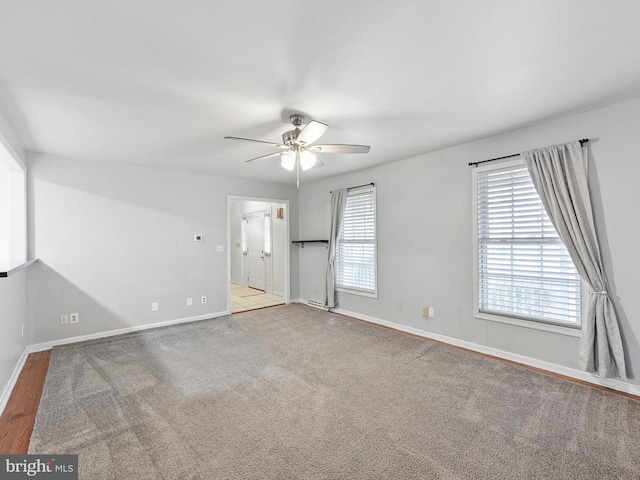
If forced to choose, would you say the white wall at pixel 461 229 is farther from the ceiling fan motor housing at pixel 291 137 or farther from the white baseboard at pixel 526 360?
the ceiling fan motor housing at pixel 291 137

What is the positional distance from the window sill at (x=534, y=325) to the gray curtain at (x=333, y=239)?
8.07 feet

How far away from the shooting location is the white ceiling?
151 centimetres

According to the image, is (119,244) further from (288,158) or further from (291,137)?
(291,137)

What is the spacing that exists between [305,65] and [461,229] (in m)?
2.69

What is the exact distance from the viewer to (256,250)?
8.03 metres

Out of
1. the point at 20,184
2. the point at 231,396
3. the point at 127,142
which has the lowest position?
the point at 231,396

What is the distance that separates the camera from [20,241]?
3.48 meters

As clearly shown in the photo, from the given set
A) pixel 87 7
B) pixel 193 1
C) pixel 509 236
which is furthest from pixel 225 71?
pixel 509 236

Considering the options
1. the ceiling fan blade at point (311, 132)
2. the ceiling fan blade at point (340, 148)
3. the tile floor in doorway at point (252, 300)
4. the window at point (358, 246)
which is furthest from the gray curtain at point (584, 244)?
the tile floor in doorway at point (252, 300)

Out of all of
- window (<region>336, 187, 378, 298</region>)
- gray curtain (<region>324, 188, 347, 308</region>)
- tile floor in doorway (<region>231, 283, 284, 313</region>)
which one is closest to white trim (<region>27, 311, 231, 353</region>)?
tile floor in doorway (<region>231, 283, 284, 313</region>)

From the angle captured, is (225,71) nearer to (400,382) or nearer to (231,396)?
(231,396)

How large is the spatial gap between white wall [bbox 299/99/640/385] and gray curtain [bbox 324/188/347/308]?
0.60ft

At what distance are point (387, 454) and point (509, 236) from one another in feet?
8.38

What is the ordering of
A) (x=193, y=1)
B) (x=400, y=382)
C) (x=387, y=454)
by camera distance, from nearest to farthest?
(x=193, y=1), (x=387, y=454), (x=400, y=382)
